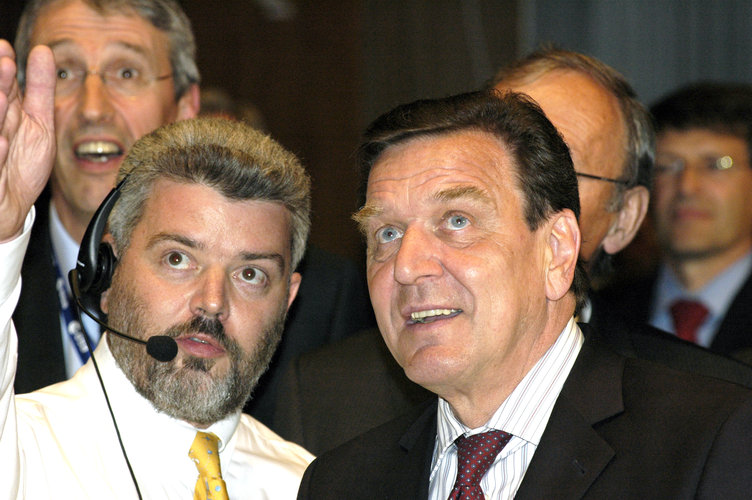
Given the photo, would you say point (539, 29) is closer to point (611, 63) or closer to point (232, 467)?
point (611, 63)

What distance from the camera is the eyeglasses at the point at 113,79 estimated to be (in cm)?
317

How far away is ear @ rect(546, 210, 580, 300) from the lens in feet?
7.18

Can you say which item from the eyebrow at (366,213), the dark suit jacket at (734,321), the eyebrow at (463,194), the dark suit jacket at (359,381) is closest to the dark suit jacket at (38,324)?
the dark suit jacket at (359,381)

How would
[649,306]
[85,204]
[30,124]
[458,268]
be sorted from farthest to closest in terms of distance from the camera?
[649,306] < [85,204] < [458,268] < [30,124]

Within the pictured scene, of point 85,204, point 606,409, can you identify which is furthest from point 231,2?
point 606,409

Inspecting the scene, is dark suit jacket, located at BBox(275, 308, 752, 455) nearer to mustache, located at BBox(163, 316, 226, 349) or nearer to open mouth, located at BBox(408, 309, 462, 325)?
mustache, located at BBox(163, 316, 226, 349)

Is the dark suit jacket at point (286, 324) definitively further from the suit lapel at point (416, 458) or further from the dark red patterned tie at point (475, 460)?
the dark red patterned tie at point (475, 460)

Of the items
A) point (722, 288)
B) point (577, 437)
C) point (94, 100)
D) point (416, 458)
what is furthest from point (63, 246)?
point (722, 288)

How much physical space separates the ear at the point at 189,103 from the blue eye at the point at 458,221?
58.6 inches

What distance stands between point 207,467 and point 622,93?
1.61 meters

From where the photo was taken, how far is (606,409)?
2.04 m

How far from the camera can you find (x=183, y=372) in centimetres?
238

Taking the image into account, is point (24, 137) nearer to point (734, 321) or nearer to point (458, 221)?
point (458, 221)

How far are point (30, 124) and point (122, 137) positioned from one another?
1.20m
